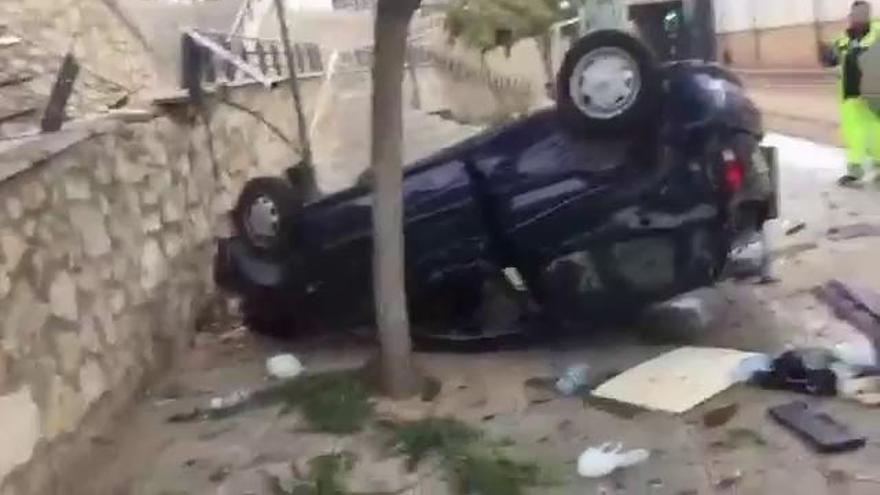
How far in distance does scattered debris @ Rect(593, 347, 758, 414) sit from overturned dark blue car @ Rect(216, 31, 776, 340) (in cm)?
35

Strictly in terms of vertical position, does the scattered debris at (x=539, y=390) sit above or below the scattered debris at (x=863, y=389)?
below

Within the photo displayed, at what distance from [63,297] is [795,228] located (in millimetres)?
5283

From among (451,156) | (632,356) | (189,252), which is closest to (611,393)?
(632,356)

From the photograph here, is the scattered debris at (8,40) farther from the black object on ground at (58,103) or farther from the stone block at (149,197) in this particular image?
the black object on ground at (58,103)

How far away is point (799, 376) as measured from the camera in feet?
15.8

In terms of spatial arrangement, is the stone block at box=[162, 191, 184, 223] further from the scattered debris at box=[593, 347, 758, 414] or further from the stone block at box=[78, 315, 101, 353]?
the scattered debris at box=[593, 347, 758, 414]

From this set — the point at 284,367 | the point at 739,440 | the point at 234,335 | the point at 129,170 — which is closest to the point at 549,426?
the point at 739,440

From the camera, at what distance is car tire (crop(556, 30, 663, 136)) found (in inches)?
217

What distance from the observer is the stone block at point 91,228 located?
4.94 metres

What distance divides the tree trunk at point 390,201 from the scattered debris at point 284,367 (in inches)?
26.4

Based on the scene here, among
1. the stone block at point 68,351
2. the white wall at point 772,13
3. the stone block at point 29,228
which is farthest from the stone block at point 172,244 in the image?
the white wall at point 772,13

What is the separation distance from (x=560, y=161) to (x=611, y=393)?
1.17m

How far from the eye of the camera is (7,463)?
3.77 m

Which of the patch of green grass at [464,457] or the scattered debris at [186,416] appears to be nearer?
the patch of green grass at [464,457]
